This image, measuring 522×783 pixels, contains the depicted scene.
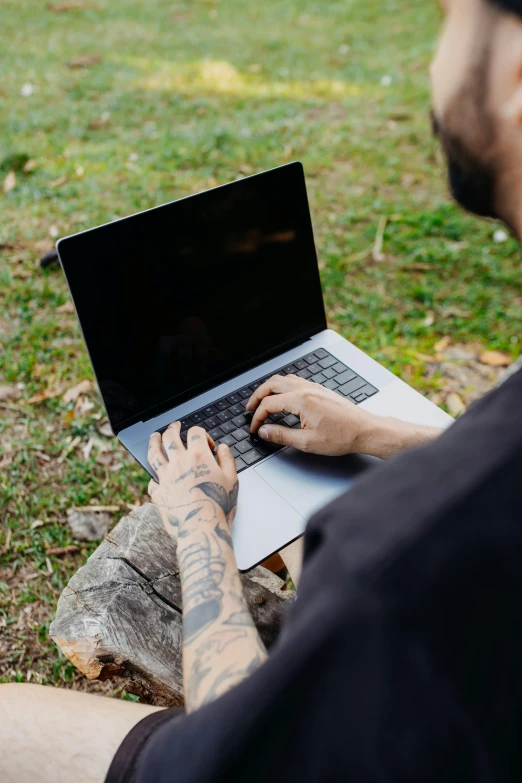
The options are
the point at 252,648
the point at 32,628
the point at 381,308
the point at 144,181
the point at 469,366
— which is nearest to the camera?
the point at 252,648

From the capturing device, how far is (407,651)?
2.28 ft

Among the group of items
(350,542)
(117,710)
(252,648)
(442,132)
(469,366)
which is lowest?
(469,366)

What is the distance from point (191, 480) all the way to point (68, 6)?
740 centimetres

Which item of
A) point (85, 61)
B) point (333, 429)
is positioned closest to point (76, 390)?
point (333, 429)

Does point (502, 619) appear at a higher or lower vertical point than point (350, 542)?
lower

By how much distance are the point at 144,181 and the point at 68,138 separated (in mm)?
973

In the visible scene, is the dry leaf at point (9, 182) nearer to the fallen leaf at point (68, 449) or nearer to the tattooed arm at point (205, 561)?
the fallen leaf at point (68, 449)

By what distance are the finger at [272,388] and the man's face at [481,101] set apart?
720 millimetres

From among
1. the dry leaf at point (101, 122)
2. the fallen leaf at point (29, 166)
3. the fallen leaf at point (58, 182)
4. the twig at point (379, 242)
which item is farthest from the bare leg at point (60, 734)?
the dry leaf at point (101, 122)

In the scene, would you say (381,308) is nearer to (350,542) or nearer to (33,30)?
(350,542)

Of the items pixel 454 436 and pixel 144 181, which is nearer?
pixel 454 436

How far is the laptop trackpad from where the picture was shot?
1.63 m

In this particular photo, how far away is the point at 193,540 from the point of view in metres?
1.34

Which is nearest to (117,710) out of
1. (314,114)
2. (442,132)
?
(442,132)
